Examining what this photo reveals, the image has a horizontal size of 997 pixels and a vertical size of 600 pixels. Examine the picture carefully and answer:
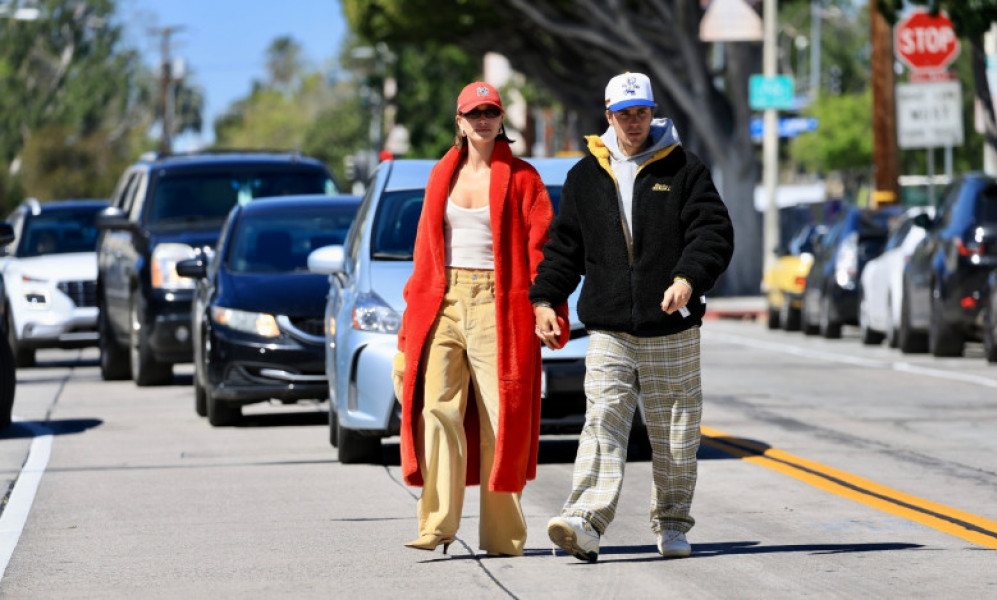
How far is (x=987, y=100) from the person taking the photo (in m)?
28.5

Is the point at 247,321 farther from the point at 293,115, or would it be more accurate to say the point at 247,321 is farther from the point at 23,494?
the point at 293,115

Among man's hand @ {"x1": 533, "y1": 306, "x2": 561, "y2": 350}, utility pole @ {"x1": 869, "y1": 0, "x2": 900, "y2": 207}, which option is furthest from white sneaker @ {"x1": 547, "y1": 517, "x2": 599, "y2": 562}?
utility pole @ {"x1": 869, "y1": 0, "x2": 900, "y2": 207}

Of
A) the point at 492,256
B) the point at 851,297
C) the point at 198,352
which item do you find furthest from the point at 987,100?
the point at 492,256

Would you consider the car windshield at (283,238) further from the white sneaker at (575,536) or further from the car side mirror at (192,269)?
the white sneaker at (575,536)

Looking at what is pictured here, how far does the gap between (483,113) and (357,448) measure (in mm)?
4149

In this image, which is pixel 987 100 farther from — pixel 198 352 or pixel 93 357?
pixel 198 352

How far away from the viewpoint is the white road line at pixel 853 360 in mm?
18922

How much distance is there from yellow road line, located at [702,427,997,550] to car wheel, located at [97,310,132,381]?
819 centimetres

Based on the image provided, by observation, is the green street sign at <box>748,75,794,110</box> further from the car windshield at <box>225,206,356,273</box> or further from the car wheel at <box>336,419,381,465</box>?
the car wheel at <box>336,419,381,465</box>

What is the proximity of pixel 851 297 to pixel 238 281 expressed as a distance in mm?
12363

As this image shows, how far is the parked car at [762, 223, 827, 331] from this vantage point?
29531 mm

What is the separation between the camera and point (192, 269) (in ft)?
54.2

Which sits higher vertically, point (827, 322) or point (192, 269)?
point (192, 269)

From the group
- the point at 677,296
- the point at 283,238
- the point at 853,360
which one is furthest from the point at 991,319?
the point at 677,296
